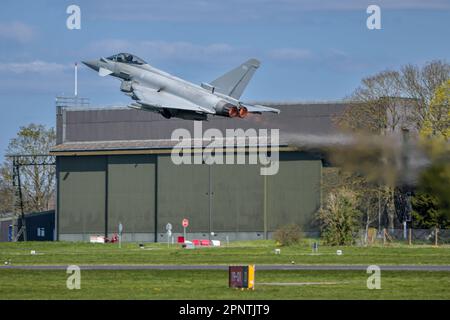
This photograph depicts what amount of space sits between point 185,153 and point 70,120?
1702 centimetres

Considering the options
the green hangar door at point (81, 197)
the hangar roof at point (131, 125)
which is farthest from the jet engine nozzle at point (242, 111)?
the green hangar door at point (81, 197)

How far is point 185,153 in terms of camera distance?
355ft

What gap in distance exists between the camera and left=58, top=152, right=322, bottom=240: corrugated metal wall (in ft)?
348

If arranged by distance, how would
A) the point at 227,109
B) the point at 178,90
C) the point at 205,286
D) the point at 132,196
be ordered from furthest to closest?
1. the point at 132,196
2. the point at 178,90
3. the point at 227,109
4. the point at 205,286

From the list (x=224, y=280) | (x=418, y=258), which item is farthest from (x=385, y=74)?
(x=224, y=280)

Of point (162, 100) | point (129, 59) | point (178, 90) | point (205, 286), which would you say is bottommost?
point (205, 286)

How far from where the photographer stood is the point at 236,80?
193 feet

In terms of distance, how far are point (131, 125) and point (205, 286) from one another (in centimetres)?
6776

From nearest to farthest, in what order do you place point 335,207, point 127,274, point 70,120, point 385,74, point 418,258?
point 127,274, point 418,258, point 335,207, point 385,74, point 70,120

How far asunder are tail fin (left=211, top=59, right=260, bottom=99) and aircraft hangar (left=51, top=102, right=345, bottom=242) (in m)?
40.7

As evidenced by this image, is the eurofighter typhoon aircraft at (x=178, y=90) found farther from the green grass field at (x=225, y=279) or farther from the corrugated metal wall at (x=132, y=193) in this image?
the corrugated metal wall at (x=132, y=193)

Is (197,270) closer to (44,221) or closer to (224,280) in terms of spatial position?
(224,280)

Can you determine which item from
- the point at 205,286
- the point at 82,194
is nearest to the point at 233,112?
the point at 205,286

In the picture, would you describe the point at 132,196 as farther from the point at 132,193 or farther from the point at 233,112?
the point at 233,112
